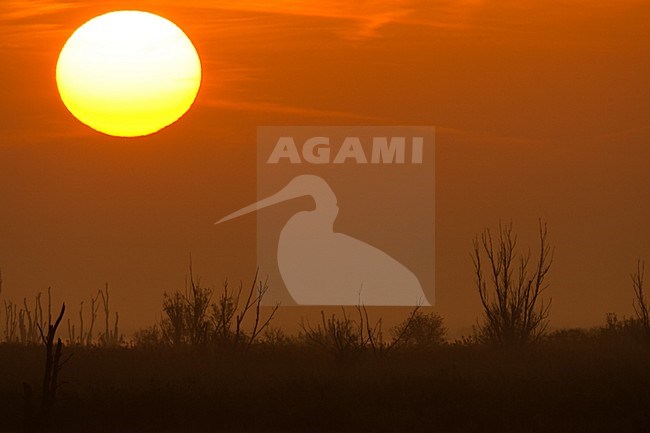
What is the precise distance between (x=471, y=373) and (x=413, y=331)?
541 inches

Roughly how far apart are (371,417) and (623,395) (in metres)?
4.70

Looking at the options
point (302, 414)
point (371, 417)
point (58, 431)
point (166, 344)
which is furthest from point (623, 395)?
point (166, 344)

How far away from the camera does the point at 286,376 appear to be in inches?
835

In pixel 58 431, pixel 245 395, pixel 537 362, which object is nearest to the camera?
pixel 58 431

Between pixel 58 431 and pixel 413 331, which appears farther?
pixel 413 331

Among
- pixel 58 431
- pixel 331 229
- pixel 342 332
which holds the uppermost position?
pixel 331 229

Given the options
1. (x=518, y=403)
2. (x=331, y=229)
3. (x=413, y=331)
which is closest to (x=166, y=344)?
(x=331, y=229)

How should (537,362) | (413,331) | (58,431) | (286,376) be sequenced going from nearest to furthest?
1. (58,431)
2. (286,376)
3. (537,362)
4. (413,331)

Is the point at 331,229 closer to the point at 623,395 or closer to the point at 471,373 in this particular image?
the point at 471,373

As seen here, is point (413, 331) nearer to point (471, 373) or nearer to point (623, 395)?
point (471, 373)

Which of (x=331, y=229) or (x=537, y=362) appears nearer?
(x=537, y=362)

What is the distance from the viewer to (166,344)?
3062 centimetres

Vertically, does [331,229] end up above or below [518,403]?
above

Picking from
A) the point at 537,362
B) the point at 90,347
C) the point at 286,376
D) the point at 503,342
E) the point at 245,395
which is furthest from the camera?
the point at 90,347
